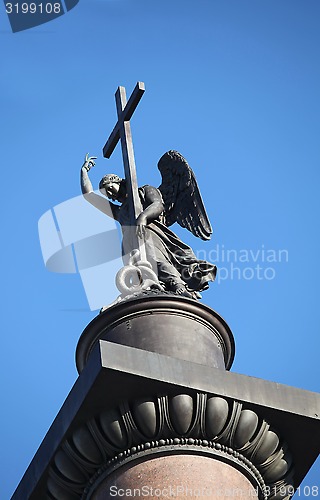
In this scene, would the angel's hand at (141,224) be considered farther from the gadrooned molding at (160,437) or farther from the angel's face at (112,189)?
the gadrooned molding at (160,437)

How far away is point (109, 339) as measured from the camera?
420 inches

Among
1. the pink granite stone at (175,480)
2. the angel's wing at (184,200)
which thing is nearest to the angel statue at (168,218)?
the angel's wing at (184,200)

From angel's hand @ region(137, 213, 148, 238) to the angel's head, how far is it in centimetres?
62

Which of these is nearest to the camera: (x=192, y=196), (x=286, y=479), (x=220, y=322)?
(x=286, y=479)

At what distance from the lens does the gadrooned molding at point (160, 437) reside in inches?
374

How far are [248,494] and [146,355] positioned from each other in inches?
56.0

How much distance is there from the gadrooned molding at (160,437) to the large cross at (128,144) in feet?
8.52

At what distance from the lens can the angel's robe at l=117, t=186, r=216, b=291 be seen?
11719 millimetres

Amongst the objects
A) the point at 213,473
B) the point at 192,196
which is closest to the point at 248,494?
the point at 213,473

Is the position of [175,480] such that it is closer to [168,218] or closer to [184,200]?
[168,218]

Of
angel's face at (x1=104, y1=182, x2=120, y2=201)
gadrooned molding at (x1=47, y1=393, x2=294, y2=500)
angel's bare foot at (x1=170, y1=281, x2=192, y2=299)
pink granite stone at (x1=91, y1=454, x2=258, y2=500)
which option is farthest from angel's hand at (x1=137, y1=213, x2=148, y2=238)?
pink granite stone at (x1=91, y1=454, x2=258, y2=500)

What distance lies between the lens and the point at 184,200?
43.1ft

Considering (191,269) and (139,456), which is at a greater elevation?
(191,269)

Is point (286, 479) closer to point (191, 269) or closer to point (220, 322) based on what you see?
point (220, 322)
